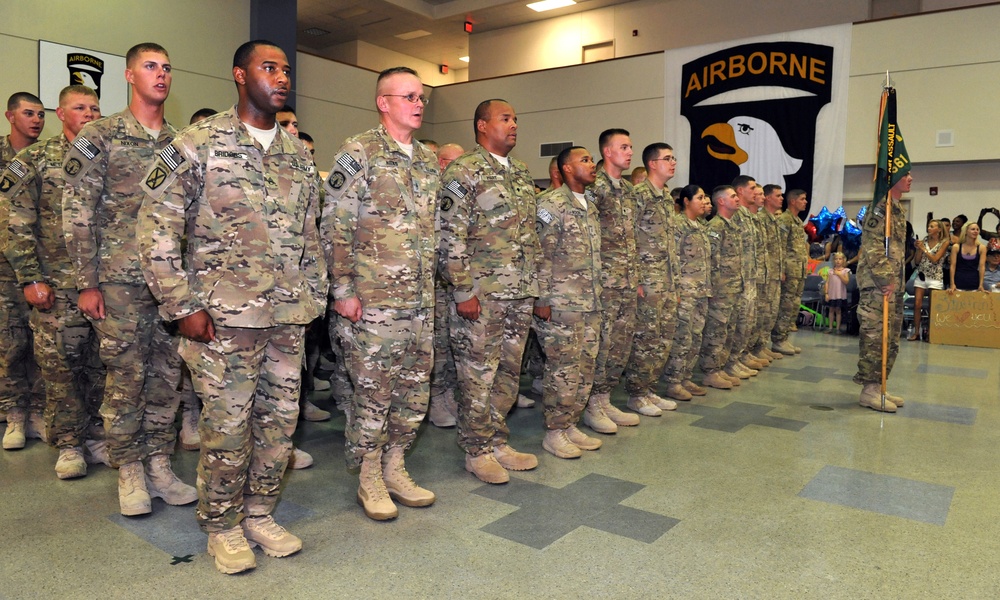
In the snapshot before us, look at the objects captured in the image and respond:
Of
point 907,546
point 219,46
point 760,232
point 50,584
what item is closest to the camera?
point 50,584

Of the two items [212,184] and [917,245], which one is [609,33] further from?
[212,184]

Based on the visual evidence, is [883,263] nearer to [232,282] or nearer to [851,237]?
[232,282]

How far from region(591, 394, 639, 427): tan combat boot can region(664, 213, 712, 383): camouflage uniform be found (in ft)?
2.94

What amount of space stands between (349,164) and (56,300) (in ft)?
5.21

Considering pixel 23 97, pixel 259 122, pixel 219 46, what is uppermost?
pixel 219 46

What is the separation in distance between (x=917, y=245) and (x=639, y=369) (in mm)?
→ 5934

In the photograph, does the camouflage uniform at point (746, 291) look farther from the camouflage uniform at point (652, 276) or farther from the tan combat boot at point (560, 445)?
the tan combat boot at point (560, 445)

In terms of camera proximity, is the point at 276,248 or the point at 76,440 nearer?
the point at 276,248

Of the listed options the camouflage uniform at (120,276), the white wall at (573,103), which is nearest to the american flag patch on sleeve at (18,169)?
the camouflage uniform at (120,276)

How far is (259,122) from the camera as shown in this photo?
224cm

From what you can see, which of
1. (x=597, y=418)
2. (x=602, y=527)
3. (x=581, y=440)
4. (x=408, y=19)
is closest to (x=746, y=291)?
(x=597, y=418)

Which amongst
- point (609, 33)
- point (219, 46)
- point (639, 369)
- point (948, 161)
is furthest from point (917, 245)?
point (219, 46)

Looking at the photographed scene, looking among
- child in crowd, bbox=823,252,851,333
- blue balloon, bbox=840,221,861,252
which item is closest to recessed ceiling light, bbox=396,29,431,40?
blue balloon, bbox=840,221,861,252

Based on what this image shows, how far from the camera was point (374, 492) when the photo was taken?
2.69m
